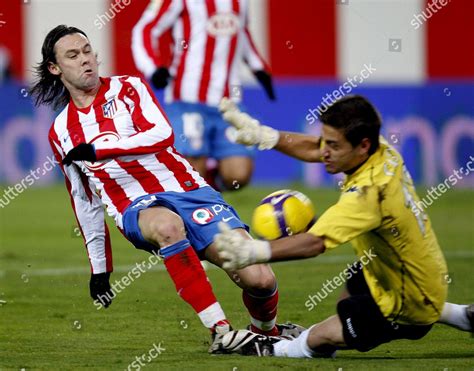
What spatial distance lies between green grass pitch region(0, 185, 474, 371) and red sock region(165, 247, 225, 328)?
8.9 inches

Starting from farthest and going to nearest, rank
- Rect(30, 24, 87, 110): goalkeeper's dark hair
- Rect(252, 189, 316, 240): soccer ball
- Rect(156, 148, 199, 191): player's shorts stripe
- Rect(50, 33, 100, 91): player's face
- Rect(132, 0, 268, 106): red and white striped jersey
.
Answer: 1. Rect(132, 0, 268, 106): red and white striped jersey
2. Rect(30, 24, 87, 110): goalkeeper's dark hair
3. Rect(50, 33, 100, 91): player's face
4. Rect(156, 148, 199, 191): player's shorts stripe
5. Rect(252, 189, 316, 240): soccer ball

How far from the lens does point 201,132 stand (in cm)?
1013

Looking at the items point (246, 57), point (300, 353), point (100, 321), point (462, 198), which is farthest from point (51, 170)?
point (300, 353)

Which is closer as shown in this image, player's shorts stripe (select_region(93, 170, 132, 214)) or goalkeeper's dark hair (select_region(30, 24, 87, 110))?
player's shorts stripe (select_region(93, 170, 132, 214))

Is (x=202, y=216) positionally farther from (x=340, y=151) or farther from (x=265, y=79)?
(x=265, y=79)

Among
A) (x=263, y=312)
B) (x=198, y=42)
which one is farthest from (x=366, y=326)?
(x=198, y=42)

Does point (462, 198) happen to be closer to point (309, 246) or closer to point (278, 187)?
point (278, 187)

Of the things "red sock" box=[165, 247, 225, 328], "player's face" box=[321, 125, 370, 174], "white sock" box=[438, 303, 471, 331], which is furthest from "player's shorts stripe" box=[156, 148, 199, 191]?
"white sock" box=[438, 303, 471, 331]

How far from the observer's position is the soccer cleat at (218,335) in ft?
20.7

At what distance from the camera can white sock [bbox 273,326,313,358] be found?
242 inches

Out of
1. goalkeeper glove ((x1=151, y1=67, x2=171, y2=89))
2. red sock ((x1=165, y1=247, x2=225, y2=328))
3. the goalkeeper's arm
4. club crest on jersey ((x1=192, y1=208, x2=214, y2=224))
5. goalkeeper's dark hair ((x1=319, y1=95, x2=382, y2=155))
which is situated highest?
goalkeeper's dark hair ((x1=319, y1=95, x2=382, y2=155))

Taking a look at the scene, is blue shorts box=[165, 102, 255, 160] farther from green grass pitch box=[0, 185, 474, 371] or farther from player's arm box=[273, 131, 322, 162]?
player's arm box=[273, 131, 322, 162]

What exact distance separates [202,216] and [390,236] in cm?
130

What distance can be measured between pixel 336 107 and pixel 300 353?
1.33 m
